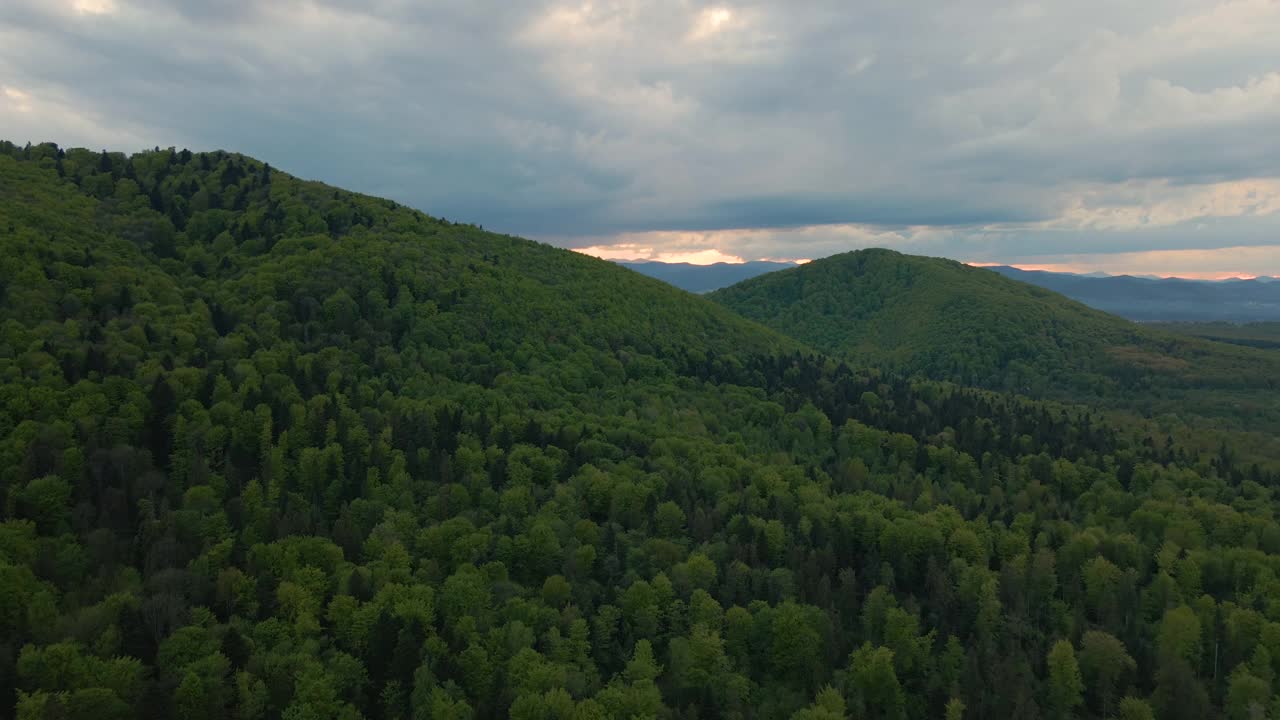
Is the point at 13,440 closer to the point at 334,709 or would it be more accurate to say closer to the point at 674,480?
the point at 334,709

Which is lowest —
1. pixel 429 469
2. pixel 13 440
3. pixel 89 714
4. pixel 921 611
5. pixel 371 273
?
pixel 921 611

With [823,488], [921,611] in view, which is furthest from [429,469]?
[921,611]

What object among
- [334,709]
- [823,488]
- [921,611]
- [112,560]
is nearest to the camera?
[334,709]

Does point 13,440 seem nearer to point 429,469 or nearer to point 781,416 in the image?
point 429,469

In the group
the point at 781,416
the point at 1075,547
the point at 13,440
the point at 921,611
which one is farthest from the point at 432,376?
the point at 1075,547

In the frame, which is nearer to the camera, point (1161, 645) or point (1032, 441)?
point (1161, 645)

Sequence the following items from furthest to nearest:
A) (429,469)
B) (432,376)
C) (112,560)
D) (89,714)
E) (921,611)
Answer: (432,376) < (429,469) < (921,611) < (112,560) < (89,714)

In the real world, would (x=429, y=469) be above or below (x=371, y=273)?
below
